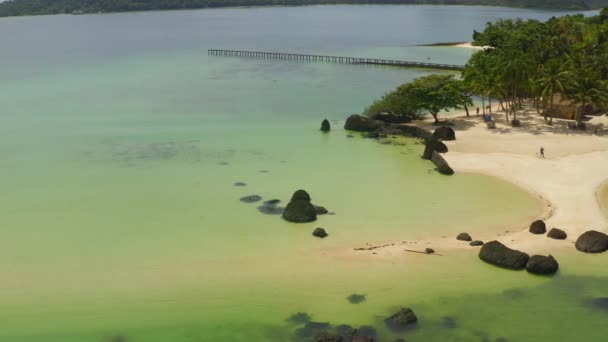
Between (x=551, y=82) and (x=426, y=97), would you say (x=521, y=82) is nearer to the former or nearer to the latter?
(x=551, y=82)

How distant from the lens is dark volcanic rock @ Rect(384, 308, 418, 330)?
29031mm

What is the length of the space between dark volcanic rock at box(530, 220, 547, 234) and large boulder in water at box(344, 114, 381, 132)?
2862 centimetres

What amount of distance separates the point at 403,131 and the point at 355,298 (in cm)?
3486

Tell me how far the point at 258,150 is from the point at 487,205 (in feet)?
76.0

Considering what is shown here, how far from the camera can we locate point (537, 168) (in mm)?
49938

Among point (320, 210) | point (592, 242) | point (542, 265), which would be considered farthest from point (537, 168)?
point (320, 210)

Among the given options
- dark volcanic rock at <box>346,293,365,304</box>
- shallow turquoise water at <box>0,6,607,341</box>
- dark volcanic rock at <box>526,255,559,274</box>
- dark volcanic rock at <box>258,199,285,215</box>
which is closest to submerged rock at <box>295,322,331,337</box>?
shallow turquoise water at <box>0,6,607,341</box>

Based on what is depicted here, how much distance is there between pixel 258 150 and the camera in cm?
5884

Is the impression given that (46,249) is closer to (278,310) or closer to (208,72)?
(278,310)

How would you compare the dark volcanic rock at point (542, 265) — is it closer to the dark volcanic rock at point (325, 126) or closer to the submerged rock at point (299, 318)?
the submerged rock at point (299, 318)

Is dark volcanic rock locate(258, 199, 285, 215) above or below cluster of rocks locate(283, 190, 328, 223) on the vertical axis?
below

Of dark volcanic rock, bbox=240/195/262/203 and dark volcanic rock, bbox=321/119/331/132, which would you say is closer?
dark volcanic rock, bbox=240/195/262/203

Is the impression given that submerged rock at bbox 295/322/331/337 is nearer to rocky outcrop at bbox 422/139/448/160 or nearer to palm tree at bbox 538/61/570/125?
rocky outcrop at bbox 422/139/448/160

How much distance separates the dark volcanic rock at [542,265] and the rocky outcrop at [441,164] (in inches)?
678
